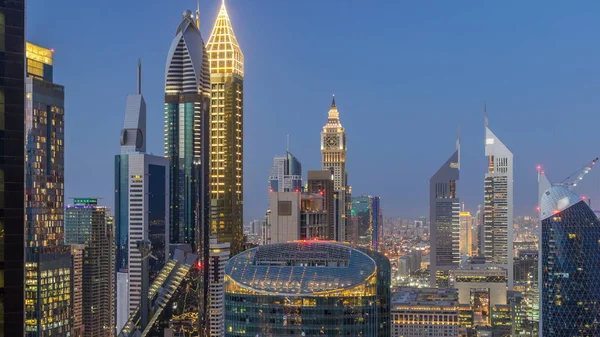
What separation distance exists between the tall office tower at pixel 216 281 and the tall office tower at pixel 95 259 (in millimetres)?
12204

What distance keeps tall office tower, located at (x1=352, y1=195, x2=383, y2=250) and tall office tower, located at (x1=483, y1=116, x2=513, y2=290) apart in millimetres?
Result: 24567

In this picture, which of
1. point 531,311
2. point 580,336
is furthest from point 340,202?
point 580,336

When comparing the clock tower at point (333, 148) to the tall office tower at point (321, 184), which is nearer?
the tall office tower at point (321, 184)

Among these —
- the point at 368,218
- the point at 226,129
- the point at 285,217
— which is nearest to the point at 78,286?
the point at 285,217

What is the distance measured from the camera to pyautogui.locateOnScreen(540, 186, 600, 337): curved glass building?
235 ft

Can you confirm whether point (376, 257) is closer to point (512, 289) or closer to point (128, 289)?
point (128, 289)

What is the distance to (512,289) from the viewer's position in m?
146

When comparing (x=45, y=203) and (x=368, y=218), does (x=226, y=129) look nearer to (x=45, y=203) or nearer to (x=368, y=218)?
(x=45, y=203)

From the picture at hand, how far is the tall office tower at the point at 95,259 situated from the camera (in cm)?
9700

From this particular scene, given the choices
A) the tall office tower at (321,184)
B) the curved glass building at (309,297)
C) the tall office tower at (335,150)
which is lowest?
the curved glass building at (309,297)

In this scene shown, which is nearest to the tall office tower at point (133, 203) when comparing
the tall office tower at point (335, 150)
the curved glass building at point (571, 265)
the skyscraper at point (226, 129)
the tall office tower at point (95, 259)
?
the tall office tower at point (95, 259)

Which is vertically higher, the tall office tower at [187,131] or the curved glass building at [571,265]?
the tall office tower at [187,131]

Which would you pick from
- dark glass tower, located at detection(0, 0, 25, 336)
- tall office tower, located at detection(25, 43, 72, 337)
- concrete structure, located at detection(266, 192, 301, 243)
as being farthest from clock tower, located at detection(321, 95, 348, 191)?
dark glass tower, located at detection(0, 0, 25, 336)

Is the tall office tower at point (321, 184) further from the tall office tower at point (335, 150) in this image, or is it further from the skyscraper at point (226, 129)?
the tall office tower at point (335, 150)
